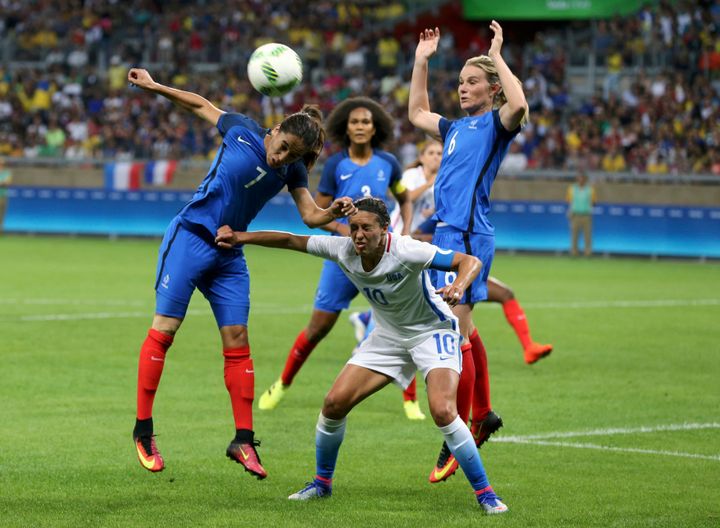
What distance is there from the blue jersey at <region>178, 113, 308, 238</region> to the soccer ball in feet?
1.27

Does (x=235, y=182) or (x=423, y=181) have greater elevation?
(x=235, y=182)

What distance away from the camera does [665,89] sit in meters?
32.7

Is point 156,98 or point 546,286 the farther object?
point 156,98

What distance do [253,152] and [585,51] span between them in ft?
96.1

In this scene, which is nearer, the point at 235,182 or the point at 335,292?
the point at 235,182

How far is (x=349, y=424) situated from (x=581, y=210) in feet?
62.6

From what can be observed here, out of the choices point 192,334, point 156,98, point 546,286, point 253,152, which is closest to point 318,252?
point 253,152

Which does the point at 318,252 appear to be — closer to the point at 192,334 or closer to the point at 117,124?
the point at 192,334

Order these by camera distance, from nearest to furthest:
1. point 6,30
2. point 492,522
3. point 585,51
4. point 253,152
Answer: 1. point 492,522
2. point 253,152
3. point 585,51
4. point 6,30

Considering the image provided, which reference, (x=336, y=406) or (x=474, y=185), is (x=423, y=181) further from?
(x=336, y=406)

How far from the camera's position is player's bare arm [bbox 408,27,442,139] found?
885cm

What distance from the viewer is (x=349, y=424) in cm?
998

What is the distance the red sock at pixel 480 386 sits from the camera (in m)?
8.53

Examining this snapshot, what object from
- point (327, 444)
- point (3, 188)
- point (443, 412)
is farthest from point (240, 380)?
point (3, 188)
